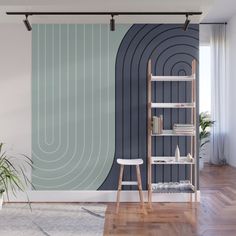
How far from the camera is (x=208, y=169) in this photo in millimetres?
6781

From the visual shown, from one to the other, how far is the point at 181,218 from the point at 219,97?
13.5ft

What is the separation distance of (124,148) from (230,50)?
394 cm

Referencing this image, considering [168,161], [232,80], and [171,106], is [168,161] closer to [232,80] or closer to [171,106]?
→ [171,106]

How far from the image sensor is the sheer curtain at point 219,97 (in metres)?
7.18

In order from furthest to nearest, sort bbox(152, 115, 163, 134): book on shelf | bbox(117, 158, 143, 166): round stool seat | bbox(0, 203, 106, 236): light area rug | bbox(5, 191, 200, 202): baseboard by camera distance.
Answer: bbox(5, 191, 200, 202): baseboard
bbox(152, 115, 163, 134): book on shelf
bbox(117, 158, 143, 166): round stool seat
bbox(0, 203, 106, 236): light area rug

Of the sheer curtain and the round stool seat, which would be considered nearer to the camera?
the round stool seat

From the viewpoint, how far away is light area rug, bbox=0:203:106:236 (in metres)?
3.26

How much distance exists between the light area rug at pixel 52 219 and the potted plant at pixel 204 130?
134 inches

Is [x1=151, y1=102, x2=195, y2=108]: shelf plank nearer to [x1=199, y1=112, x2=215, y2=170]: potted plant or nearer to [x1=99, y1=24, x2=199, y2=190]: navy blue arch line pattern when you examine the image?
[x1=99, y1=24, x2=199, y2=190]: navy blue arch line pattern

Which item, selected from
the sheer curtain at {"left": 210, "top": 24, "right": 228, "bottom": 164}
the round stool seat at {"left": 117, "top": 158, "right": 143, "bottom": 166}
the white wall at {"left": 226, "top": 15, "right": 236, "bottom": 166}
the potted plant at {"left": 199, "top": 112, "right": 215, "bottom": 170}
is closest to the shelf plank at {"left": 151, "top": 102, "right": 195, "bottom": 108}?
the round stool seat at {"left": 117, "top": 158, "right": 143, "bottom": 166}

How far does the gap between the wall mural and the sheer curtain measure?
3001 mm

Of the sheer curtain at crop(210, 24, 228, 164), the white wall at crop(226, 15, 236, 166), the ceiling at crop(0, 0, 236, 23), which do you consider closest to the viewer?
the ceiling at crop(0, 0, 236, 23)

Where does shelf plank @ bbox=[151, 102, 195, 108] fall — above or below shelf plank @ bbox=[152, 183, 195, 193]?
above

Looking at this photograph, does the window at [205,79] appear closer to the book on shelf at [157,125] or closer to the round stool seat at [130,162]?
the book on shelf at [157,125]
